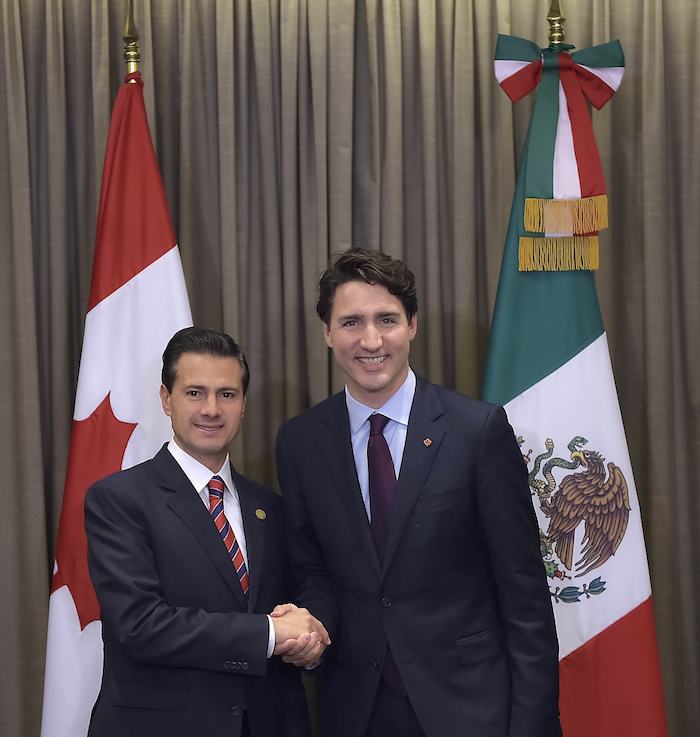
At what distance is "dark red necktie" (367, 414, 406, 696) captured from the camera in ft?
6.86

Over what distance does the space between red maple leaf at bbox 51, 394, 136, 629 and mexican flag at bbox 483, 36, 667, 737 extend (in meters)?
1.14

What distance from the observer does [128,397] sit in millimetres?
2834

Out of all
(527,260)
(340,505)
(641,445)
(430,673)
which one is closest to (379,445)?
(340,505)

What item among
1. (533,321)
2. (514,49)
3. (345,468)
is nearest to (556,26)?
(514,49)

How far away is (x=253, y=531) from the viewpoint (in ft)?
7.36

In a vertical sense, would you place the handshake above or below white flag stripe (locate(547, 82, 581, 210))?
below

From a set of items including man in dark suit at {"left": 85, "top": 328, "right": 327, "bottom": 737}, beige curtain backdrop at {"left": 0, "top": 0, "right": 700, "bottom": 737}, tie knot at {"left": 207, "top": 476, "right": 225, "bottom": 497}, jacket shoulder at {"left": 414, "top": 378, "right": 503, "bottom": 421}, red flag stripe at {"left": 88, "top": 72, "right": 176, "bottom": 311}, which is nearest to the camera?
man in dark suit at {"left": 85, "top": 328, "right": 327, "bottom": 737}

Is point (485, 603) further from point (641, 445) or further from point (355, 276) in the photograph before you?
point (641, 445)

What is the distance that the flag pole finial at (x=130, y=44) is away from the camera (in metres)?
2.89

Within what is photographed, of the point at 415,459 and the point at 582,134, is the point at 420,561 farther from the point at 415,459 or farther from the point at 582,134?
the point at 582,134

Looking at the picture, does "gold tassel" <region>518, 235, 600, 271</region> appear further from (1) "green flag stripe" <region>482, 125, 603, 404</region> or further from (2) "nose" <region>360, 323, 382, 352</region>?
(2) "nose" <region>360, 323, 382, 352</region>

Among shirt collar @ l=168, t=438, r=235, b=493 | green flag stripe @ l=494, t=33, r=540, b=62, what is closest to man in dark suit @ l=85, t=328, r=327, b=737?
shirt collar @ l=168, t=438, r=235, b=493

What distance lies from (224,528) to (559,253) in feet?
4.27

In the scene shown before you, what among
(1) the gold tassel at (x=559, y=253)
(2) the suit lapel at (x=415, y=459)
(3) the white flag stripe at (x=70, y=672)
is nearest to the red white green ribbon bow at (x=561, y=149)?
(1) the gold tassel at (x=559, y=253)
